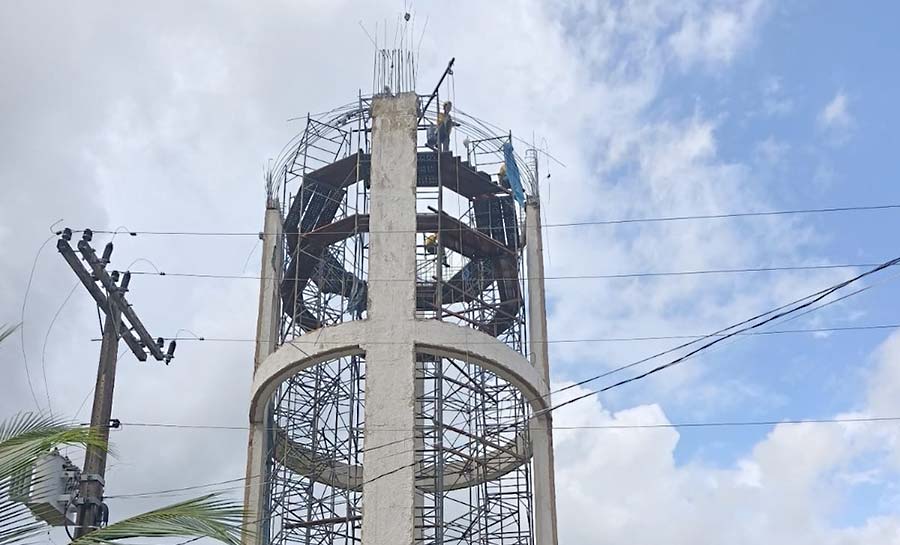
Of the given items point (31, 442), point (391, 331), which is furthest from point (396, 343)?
point (31, 442)

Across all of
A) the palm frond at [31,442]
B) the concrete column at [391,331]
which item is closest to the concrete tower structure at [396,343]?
the concrete column at [391,331]

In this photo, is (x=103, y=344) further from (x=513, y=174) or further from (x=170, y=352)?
(x=513, y=174)

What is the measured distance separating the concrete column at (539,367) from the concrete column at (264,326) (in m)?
6.99

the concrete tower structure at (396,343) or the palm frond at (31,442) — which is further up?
the concrete tower structure at (396,343)

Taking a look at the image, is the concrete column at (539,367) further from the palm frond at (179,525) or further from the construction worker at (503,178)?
the palm frond at (179,525)

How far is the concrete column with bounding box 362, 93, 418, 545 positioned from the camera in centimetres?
2434

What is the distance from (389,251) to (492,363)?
3.78 m

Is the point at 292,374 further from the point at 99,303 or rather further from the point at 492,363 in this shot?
the point at 99,303

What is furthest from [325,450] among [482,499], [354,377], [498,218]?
[498,218]

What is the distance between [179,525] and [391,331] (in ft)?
58.1

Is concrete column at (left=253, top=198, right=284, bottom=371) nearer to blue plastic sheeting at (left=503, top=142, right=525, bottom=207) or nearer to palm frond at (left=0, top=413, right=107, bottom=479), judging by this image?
blue plastic sheeting at (left=503, top=142, right=525, bottom=207)

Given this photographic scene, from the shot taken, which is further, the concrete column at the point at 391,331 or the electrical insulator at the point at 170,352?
the concrete column at the point at 391,331

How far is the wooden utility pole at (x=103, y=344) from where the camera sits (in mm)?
17562

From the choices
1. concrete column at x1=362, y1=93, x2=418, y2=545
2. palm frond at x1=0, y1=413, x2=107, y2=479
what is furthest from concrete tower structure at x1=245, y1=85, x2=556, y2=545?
palm frond at x1=0, y1=413, x2=107, y2=479
